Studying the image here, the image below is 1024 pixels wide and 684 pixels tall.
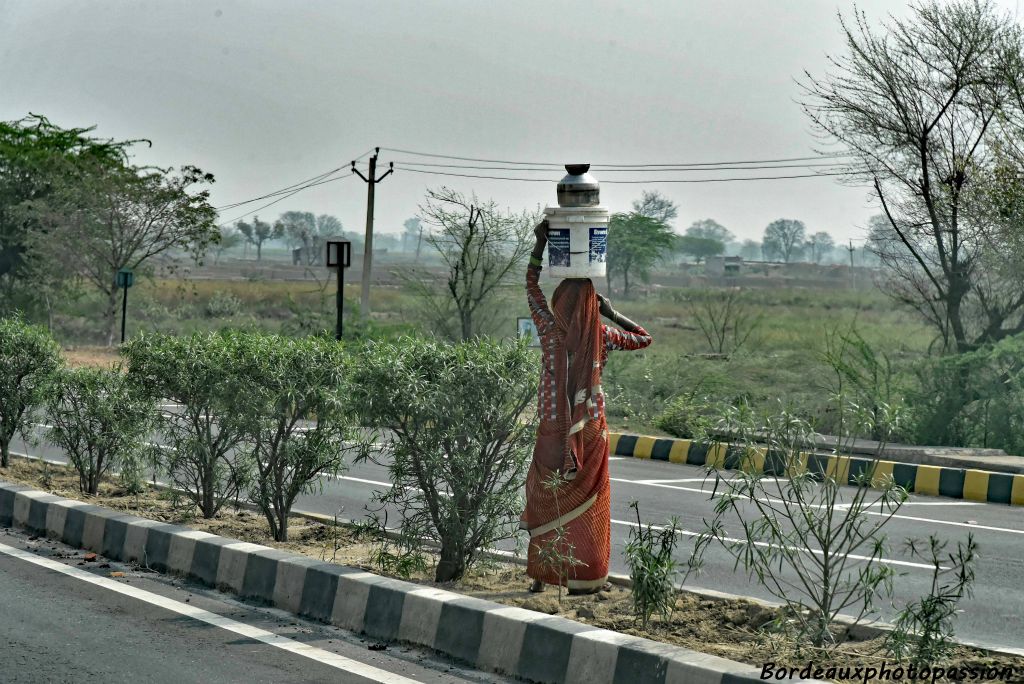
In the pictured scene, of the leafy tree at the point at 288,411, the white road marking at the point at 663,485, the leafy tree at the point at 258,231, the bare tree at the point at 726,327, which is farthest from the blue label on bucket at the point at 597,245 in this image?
the leafy tree at the point at 258,231

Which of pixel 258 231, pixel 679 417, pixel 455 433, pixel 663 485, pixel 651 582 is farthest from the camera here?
pixel 258 231

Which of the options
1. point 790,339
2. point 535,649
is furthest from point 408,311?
point 535,649

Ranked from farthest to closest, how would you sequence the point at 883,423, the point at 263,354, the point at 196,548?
1. the point at 263,354
2. the point at 196,548
3. the point at 883,423

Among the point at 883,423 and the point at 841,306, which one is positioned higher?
the point at 841,306

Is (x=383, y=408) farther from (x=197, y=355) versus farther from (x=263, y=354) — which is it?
(x=197, y=355)

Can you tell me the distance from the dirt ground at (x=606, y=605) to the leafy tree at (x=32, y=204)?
1555 inches

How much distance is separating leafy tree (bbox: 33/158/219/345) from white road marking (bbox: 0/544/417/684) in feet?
125

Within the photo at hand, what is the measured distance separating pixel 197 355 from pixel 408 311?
28.3 meters

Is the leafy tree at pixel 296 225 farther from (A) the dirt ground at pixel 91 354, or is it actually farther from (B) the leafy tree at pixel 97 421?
(B) the leafy tree at pixel 97 421

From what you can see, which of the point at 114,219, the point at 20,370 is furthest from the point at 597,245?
the point at 114,219

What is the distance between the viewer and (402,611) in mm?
6586

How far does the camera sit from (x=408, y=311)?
3756 cm

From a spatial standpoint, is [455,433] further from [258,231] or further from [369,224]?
[258,231]

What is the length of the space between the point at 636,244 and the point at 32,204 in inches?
1843
